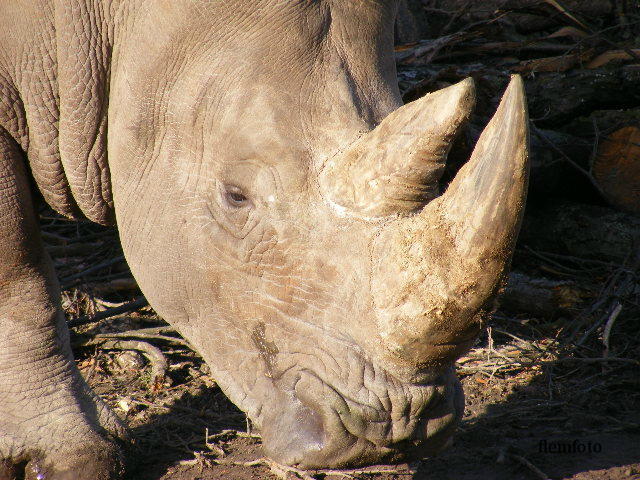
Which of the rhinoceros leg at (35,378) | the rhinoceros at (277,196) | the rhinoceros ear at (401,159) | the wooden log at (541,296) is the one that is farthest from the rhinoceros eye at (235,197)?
the wooden log at (541,296)

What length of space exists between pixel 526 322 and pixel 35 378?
9.88ft

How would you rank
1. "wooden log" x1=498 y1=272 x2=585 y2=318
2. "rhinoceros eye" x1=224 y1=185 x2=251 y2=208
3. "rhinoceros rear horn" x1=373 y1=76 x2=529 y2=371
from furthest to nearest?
"wooden log" x1=498 y1=272 x2=585 y2=318
"rhinoceros eye" x1=224 y1=185 x2=251 y2=208
"rhinoceros rear horn" x1=373 y1=76 x2=529 y2=371

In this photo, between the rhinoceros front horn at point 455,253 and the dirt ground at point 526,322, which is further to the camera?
the dirt ground at point 526,322

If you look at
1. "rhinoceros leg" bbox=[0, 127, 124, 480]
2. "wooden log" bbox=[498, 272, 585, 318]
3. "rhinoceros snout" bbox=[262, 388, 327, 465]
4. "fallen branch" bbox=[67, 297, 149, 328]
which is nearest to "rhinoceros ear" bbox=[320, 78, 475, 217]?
"rhinoceros snout" bbox=[262, 388, 327, 465]

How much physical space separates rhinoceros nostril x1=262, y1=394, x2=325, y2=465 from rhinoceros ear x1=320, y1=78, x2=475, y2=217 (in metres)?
0.74

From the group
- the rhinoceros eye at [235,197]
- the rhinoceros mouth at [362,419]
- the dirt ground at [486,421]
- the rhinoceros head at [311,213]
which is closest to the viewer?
the rhinoceros head at [311,213]

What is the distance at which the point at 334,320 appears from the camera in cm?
302

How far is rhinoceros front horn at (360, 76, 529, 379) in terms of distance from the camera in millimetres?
2488

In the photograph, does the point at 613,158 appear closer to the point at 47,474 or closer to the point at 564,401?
the point at 564,401

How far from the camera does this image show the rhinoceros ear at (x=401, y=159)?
2.71 metres

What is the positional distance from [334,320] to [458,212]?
0.65m

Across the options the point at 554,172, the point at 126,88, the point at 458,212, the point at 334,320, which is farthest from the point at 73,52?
the point at 554,172

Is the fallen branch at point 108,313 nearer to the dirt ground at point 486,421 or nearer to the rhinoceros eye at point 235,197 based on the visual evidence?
the dirt ground at point 486,421

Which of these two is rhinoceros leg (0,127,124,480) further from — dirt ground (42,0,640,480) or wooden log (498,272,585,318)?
wooden log (498,272,585,318)
